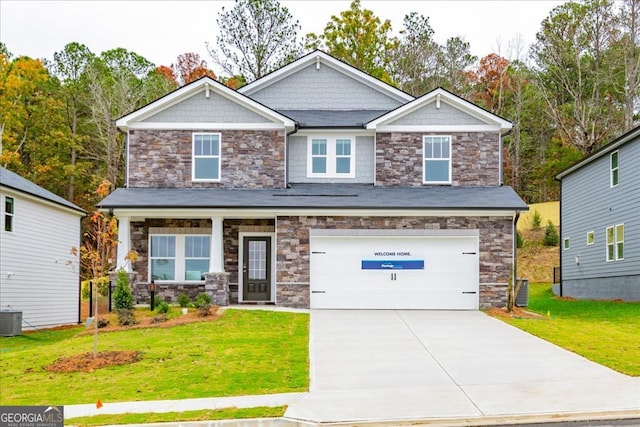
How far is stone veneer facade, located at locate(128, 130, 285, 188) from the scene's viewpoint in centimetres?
2366

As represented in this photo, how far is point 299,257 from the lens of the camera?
22.0 metres

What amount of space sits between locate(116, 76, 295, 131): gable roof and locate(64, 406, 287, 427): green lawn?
14381 mm

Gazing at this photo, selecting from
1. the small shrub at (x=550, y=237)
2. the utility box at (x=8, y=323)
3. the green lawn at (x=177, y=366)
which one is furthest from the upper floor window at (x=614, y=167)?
the utility box at (x=8, y=323)

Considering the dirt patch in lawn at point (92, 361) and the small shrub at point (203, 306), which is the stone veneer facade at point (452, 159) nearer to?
the small shrub at point (203, 306)

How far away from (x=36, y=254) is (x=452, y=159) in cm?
1390

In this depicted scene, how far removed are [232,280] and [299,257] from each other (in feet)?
8.24

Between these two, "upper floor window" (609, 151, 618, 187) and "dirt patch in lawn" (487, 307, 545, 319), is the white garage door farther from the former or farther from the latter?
"upper floor window" (609, 151, 618, 187)

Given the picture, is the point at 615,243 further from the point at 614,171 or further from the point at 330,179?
the point at 330,179

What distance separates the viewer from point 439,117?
2420 centimetres

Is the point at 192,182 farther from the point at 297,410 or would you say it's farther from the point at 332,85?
the point at 297,410

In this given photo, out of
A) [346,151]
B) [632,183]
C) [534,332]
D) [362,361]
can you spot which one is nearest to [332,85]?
[346,151]

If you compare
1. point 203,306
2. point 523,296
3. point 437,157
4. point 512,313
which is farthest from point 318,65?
point 512,313

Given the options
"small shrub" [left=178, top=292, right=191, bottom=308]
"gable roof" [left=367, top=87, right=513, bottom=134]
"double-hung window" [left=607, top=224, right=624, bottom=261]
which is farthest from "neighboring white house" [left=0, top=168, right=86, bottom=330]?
"double-hung window" [left=607, top=224, right=624, bottom=261]

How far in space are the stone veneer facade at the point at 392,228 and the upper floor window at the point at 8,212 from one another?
7.99 m
